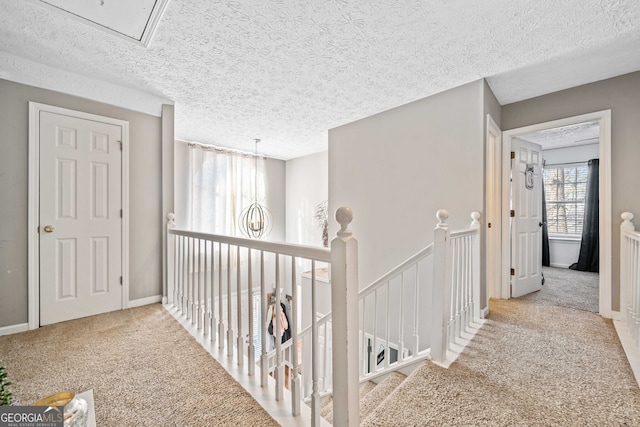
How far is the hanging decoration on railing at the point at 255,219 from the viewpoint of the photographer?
5.39 metres

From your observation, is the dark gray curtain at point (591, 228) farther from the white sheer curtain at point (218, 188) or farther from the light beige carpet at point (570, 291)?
the white sheer curtain at point (218, 188)

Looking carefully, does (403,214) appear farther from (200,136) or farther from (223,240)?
(200,136)

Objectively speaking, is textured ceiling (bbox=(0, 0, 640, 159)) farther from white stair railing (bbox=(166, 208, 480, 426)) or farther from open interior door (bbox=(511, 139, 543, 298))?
white stair railing (bbox=(166, 208, 480, 426))


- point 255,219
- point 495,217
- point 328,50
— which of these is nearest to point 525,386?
point 495,217

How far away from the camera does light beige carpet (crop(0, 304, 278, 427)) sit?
4.47 feet

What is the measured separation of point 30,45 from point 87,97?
541mm

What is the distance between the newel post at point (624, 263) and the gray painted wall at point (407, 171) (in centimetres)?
119

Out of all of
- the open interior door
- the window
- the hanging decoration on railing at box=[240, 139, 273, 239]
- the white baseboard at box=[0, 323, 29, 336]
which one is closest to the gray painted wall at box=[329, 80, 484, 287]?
the open interior door

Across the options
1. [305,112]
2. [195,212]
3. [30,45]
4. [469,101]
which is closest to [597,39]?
[469,101]

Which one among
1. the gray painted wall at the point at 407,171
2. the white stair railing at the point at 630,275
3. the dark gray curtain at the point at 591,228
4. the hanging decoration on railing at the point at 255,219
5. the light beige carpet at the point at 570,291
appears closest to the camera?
the white stair railing at the point at 630,275

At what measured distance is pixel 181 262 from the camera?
8.98 feet

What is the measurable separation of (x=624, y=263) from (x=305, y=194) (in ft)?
15.0

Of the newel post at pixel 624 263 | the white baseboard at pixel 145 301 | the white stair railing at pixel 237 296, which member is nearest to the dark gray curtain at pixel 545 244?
the newel post at pixel 624 263

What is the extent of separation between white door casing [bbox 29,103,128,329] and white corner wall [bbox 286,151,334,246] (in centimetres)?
335
